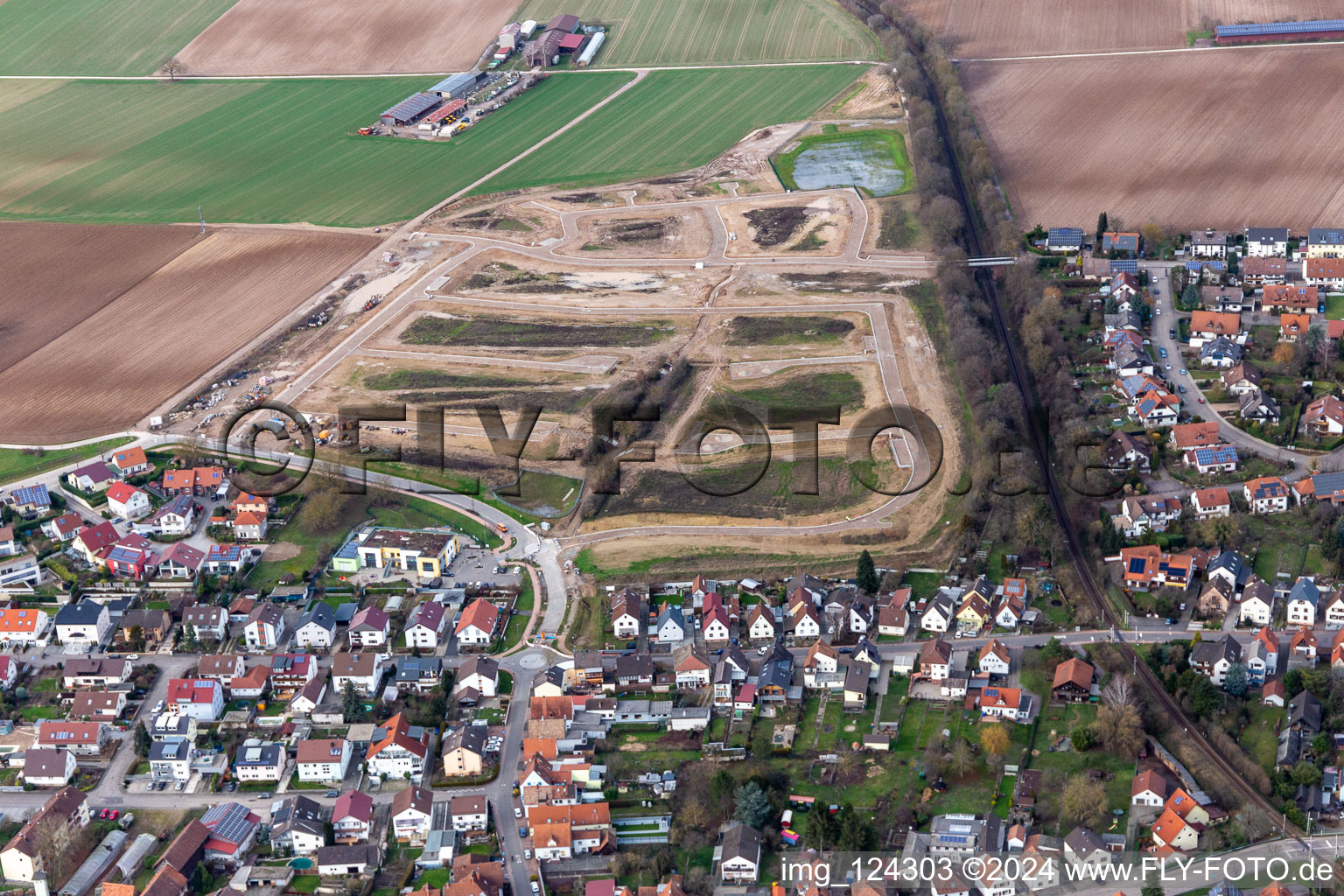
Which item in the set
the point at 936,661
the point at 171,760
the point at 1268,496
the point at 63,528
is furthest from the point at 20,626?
the point at 1268,496

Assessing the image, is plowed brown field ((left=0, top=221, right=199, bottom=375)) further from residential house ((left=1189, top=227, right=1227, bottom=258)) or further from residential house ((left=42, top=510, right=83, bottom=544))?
residential house ((left=1189, top=227, right=1227, bottom=258))

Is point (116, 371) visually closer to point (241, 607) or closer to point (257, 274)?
point (257, 274)

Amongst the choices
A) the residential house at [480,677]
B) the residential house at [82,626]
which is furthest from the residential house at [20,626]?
the residential house at [480,677]

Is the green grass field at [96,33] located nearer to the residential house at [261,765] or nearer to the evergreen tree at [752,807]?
the residential house at [261,765]

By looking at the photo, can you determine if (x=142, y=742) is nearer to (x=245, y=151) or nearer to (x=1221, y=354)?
(x=1221, y=354)

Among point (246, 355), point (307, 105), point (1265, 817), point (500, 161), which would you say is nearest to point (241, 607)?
point (246, 355)

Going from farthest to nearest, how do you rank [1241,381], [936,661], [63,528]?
[1241,381] < [63,528] < [936,661]
